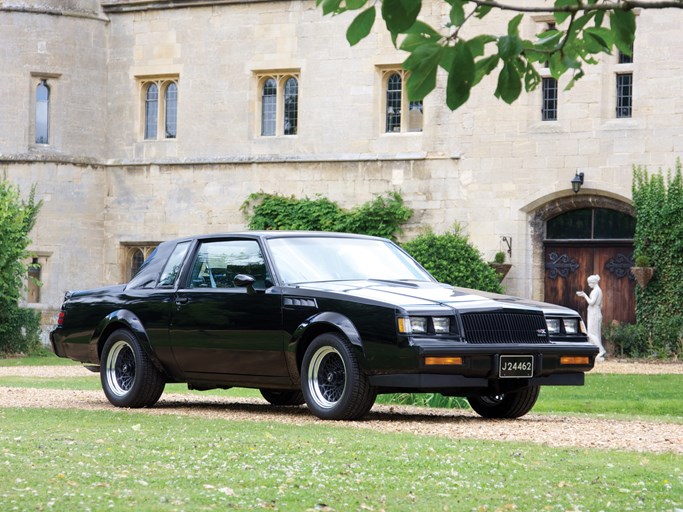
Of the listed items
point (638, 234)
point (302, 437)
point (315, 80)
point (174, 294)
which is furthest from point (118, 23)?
point (302, 437)

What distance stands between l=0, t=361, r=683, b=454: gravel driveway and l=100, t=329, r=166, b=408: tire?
146 millimetres

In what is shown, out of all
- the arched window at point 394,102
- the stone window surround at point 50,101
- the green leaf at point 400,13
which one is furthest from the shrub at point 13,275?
the green leaf at point 400,13

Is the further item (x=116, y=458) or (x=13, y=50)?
(x=13, y=50)

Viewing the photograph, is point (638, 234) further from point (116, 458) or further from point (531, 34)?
point (116, 458)

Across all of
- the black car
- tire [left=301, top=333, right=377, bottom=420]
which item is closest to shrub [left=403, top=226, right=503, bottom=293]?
the black car

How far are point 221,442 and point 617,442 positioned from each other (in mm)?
2765

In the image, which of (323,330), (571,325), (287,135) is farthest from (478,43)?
(287,135)

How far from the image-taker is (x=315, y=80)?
28.8 meters

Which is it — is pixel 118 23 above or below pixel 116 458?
A: above

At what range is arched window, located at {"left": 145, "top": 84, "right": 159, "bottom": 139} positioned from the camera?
30.7 meters

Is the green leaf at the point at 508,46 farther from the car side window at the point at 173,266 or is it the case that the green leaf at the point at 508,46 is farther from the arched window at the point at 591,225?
the arched window at the point at 591,225

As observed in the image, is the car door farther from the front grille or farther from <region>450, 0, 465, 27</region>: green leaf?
<region>450, 0, 465, 27</region>: green leaf

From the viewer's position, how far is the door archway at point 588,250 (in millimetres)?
26094

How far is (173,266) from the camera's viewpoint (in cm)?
1285
